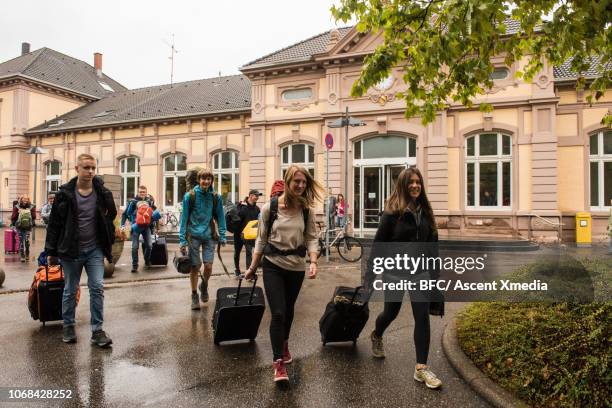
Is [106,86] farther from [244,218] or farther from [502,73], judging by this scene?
[244,218]

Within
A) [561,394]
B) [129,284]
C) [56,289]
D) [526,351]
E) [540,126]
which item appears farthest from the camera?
[540,126]

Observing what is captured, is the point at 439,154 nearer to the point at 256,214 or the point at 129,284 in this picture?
the point at 256,214

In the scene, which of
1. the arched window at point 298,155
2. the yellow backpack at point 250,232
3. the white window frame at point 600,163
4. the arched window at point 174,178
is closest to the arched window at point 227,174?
the arched window at point 174,178

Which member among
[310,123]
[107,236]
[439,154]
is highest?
[310,123]

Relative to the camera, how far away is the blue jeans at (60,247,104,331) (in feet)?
15.4

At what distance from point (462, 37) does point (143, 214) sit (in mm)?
7539

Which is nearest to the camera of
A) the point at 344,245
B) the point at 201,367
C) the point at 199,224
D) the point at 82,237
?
the point at 201,367

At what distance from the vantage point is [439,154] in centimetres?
1750

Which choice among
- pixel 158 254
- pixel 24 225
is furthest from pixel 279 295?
pixel 24 225

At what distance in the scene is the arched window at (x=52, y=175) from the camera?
27.6 meters

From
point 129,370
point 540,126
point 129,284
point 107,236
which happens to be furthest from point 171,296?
point 540,126

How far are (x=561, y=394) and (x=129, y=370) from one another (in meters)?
3.47

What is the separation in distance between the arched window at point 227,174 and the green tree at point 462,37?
1694 centimetres

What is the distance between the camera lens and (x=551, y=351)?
3406 mm
